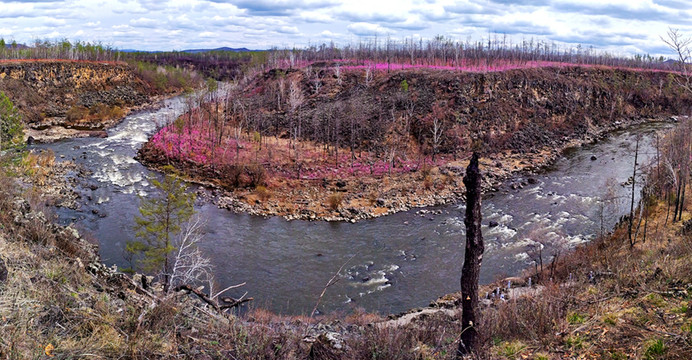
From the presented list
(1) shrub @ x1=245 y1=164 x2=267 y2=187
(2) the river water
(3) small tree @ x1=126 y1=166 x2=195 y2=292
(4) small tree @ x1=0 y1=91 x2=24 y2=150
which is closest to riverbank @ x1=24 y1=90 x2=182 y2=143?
(2) the river water

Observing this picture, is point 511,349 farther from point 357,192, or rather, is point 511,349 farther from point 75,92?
point 75,92

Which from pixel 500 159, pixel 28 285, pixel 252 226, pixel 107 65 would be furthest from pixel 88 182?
pixel 107 65

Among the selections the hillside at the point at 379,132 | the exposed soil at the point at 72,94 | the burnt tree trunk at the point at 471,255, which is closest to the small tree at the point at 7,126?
the hillside at the point at 379,132

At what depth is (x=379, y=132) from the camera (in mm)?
43375

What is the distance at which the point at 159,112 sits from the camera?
65062 mm

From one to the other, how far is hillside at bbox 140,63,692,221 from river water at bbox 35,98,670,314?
2511mm

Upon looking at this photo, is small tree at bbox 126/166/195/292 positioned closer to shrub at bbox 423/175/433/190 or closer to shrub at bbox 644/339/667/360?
shrub at bbox 644/339/667/360

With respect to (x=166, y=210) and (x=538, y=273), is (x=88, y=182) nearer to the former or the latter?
(x=166, y=210)

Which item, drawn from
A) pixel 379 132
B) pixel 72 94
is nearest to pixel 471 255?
pixel 379 132

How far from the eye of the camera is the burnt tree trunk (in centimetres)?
763

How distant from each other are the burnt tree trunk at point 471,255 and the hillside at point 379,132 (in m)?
20.3

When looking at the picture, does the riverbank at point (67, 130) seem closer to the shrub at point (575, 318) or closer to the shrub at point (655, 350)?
the shrub at point (575, 318)

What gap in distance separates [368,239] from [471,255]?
17497 millimetres

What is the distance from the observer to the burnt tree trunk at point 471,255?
7629 mm
